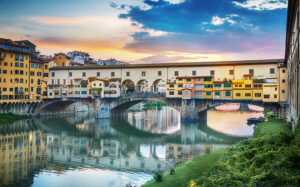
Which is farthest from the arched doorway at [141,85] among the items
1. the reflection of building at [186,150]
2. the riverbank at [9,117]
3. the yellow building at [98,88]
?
the reflection of building at [186,150]

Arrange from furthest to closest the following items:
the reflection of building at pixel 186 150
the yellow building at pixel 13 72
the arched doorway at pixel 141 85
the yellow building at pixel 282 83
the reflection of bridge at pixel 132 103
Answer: the arched doorway at pixel 141 85 < the yellow building at pixel 13 72 < the reflection of bridge at pixel 132 103 < the yellow building at pixel 282 83 < the reflection of building at pixel 186 150

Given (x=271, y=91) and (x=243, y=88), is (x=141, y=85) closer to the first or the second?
(x=243, y=88)

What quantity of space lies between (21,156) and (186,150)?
1561 centimetres

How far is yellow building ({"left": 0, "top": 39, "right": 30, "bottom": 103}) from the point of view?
45594 millimetres

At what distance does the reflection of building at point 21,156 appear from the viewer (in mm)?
16484

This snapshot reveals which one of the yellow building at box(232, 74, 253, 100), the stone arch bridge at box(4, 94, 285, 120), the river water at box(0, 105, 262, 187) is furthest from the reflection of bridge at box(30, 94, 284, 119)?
the river water at box(0, 105, 262, 187)

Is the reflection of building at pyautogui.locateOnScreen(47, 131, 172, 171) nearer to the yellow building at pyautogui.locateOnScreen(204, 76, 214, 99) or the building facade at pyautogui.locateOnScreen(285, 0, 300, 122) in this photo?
the building facade at pyautogui.locateOnScreen(285, 0, 300, 122)

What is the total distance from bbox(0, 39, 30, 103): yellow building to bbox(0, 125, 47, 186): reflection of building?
57.3 ft

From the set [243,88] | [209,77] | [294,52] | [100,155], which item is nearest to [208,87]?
[209,77]

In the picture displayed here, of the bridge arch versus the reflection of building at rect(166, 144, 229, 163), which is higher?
the bridge arch

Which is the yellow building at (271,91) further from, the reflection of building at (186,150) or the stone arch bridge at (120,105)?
the reflection of building at (186,150)

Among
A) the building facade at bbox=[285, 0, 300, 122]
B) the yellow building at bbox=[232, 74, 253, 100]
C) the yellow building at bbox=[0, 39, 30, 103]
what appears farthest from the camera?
the yellow building at bbox=[0, 39, 30, 103]

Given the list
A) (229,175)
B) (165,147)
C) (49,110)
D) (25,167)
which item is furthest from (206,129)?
(49,110)

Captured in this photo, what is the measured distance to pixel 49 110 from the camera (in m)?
56.2
